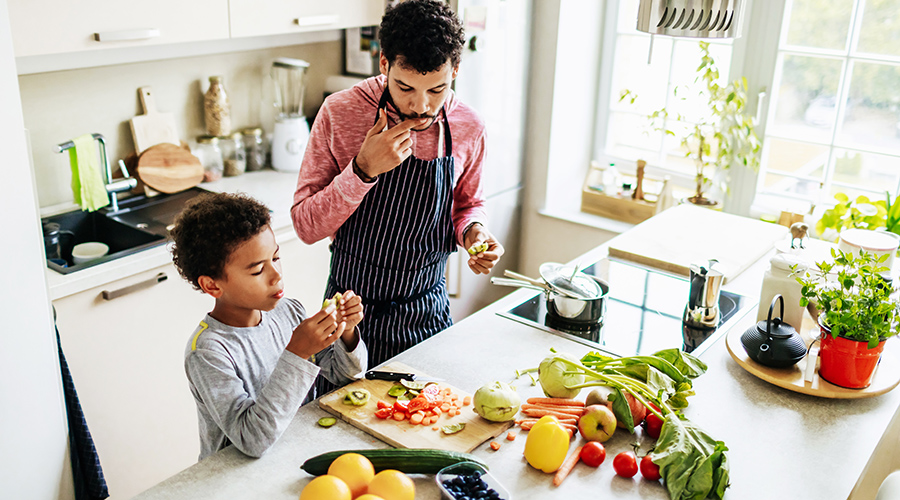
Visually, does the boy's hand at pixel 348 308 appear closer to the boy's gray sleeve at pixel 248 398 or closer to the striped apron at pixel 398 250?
the boy's gray sleeve at pixel 248 398

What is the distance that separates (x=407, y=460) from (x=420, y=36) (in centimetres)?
83

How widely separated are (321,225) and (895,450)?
1449 mm

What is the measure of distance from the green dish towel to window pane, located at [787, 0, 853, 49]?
2.61 m

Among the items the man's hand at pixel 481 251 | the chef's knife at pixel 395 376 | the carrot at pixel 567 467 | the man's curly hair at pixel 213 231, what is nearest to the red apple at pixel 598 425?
the carrot at pixel 567 467

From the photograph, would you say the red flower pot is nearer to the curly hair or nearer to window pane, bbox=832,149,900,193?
the curly hair

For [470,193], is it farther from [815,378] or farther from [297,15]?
[297,15]

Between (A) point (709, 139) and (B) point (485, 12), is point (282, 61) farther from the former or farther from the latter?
(A) point (709, 139)

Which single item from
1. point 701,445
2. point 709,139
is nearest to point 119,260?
point 701,445

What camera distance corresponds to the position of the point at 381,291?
1.85m

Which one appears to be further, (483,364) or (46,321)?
(46,321)

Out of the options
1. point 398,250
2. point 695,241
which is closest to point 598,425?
point 398,250

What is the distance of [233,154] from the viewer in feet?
9.89

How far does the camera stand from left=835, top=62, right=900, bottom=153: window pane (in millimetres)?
2883

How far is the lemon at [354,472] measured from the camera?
1194 mm
